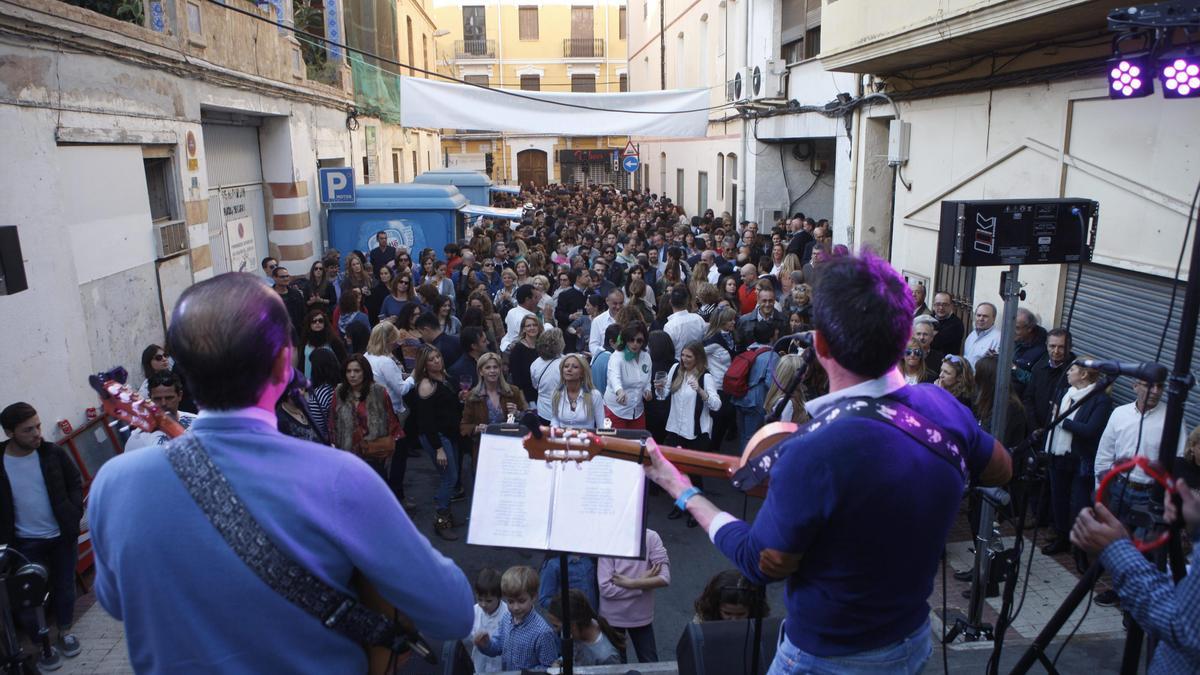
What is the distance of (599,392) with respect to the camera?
6531 millimetres

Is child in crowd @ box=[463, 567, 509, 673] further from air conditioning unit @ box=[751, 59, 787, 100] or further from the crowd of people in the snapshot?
air conditioning unit @ box=[751, 59, 787, 100]

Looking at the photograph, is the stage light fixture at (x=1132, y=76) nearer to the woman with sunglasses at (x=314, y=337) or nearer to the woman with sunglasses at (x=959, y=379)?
the woman with sunglasses at (x=959, y=379)

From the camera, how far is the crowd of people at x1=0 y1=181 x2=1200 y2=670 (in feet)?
14.2

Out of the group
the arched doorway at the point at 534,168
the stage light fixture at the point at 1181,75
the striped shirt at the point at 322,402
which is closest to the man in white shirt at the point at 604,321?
the striped shirt at the point at 322,402

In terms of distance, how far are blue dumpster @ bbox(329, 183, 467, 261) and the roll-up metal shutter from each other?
9.09 metres

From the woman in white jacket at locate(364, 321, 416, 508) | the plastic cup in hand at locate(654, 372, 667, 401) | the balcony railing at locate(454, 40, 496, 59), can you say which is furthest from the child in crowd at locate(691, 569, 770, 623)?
the balcony railing at locate(454, 40, 496, 59)

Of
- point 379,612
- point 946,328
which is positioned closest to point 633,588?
point 379,612

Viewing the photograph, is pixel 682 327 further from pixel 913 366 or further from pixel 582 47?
pixel 582 47

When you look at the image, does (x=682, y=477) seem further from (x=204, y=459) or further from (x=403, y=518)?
(x=204, y=459)

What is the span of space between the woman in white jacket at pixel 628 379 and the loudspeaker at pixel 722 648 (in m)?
3.15

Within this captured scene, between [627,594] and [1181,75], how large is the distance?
426 centimetres

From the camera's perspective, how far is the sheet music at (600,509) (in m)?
2.93

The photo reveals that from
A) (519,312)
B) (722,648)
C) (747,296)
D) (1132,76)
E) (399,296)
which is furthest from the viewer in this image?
(747,296)

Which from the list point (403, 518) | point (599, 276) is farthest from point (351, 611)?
point (599, 276)
